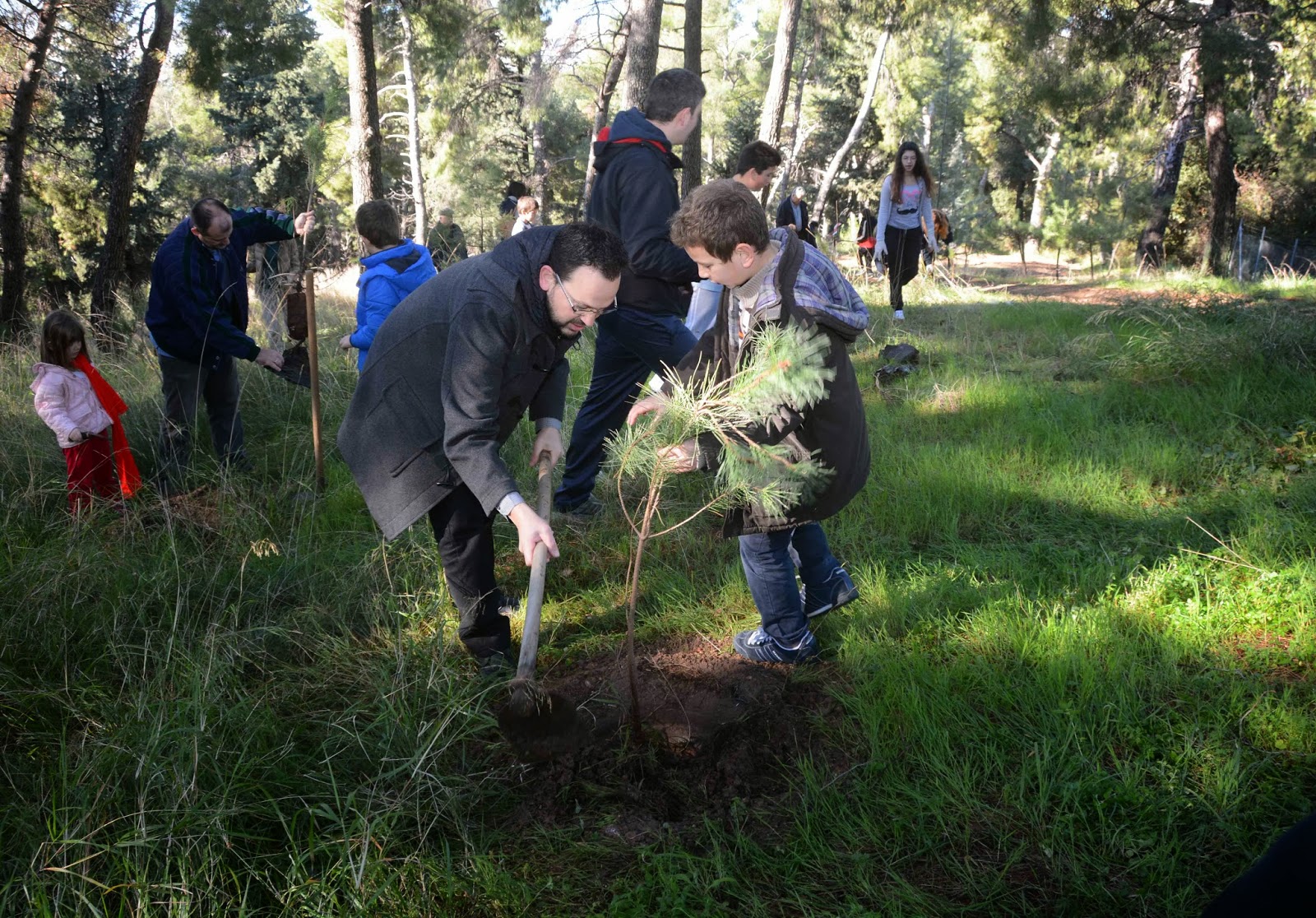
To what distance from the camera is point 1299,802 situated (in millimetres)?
2141

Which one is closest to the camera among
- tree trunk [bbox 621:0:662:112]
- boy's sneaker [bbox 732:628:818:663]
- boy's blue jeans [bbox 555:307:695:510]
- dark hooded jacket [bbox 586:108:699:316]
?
boy's sneaker [bbox 732:628:818:663]

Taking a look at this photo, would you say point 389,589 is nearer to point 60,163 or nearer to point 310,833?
point 310,833

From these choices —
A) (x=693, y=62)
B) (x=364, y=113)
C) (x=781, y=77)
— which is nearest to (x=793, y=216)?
(x=693, y=62)

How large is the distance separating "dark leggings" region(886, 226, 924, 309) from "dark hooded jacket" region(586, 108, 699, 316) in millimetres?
5106

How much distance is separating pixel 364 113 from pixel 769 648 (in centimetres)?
590

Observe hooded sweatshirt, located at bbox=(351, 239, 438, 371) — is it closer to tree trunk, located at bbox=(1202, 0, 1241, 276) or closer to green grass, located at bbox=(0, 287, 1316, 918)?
green grass, located at bbox=(0, 287, 1316, 918)

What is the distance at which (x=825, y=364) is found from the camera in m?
2.60

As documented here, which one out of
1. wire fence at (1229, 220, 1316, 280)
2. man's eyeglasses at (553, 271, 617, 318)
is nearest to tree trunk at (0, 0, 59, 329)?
man's eyeglasses at (553, 271, 617, 318)

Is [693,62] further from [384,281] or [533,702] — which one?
[533,702]

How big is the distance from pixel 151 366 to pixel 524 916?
611cm

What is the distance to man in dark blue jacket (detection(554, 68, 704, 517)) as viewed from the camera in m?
3.90

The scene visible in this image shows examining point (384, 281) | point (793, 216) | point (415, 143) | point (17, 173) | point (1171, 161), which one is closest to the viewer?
point (384, 281)

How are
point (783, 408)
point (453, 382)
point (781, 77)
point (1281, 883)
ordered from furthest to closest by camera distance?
point (781, 77)
point (453, 382)
point (783, 408)
point (1281, 883)

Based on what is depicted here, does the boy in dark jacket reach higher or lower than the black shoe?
higher
